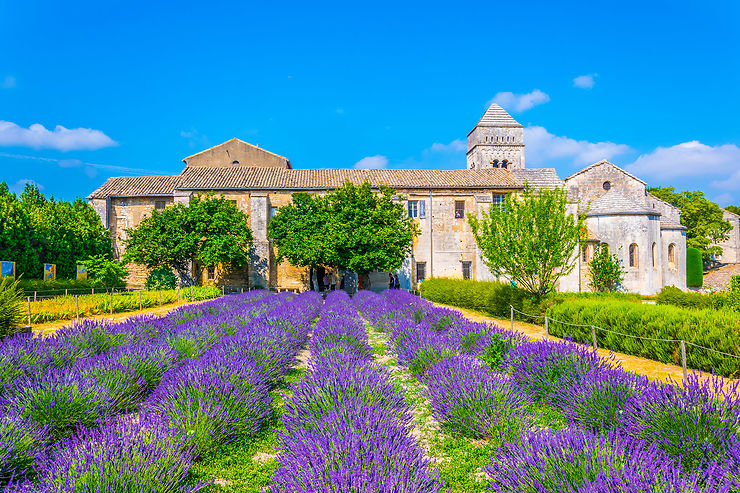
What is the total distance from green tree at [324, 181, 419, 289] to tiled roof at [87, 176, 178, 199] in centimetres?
1371

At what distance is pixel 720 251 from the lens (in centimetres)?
3450

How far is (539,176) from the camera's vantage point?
98.6 feet

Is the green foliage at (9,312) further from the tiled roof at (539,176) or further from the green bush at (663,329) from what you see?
the tiled roof at (539,176)

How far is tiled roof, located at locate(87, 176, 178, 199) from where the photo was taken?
2705cm

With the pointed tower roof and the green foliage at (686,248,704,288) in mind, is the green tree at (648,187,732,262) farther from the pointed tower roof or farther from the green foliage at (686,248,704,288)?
the pointed tower roof

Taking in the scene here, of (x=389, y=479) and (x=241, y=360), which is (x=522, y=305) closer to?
(x=241, y=360)

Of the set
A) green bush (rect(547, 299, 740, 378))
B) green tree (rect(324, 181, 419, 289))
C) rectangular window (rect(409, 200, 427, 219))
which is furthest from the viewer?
rectangular window (rect(409, 200, 427, 219))

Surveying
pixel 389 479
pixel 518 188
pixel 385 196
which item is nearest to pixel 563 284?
pixel 518 188

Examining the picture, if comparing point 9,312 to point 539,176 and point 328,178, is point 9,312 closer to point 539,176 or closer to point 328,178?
point 328,178

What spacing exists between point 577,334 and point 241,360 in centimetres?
778

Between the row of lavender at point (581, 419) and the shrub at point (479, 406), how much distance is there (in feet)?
0.03

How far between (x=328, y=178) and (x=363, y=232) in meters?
9.53

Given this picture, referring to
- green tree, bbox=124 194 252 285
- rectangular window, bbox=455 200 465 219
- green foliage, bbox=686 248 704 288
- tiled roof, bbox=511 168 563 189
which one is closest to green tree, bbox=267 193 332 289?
green tree, bbox=124 194 252 285

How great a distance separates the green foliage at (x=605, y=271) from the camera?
925 inches
